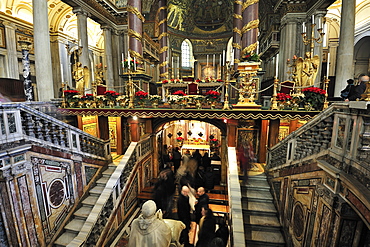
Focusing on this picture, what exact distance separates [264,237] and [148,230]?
3602mm

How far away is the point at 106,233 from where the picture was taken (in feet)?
17.1

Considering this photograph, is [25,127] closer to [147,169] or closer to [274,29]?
[147,169]

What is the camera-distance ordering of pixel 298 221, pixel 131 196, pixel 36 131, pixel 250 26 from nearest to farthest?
1. pixel 298 221
2. pixel 36 131
3. pixel 131 196
4. pixel 250 26

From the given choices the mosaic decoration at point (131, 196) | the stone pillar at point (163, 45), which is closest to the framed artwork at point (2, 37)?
the stone pillar at point (163, 45)

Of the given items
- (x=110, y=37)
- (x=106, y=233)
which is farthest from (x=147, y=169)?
Result: (x=110, y=37)

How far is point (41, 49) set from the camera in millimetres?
7570

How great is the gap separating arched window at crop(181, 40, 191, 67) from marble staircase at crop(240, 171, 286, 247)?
63.9 feet

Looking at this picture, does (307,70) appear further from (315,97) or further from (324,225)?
(324,225)

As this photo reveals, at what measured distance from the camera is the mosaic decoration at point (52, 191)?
14.7ft

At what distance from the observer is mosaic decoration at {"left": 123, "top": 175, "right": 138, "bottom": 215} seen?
6.42 meters

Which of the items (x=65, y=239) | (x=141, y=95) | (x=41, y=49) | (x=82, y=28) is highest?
(x=82, y=28)

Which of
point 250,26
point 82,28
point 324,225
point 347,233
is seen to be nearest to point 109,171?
point 324,225

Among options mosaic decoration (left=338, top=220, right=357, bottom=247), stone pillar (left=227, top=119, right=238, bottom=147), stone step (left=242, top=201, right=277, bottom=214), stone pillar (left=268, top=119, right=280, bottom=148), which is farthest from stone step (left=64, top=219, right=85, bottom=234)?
stone pillar (left=268, top=119, right=280, bottom=148)

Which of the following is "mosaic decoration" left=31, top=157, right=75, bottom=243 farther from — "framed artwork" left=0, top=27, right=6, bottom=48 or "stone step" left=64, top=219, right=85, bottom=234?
"framed artwork" left=0, top=27, right=6, bottom=48
